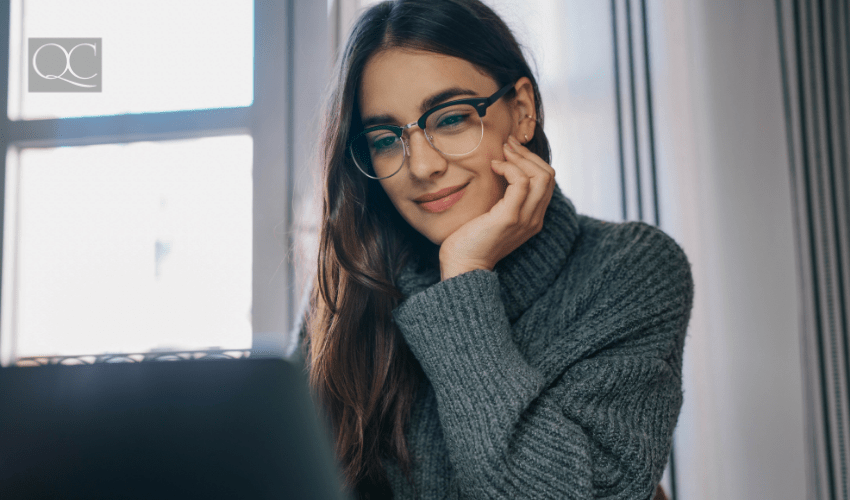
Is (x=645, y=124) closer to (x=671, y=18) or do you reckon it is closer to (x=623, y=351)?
(x=671, y=18)

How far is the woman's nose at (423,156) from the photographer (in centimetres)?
92

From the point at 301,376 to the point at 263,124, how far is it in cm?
160

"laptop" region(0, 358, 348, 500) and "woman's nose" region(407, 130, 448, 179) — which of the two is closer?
"laptop" region(0, 358, 348, 500)

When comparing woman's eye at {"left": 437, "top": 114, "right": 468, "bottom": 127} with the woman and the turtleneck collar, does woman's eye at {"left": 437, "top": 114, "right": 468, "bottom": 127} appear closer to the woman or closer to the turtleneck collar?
the woman

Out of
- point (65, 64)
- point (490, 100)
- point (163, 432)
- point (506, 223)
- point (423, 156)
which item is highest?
point (65, 64)

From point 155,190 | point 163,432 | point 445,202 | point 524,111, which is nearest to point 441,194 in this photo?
point 445,202

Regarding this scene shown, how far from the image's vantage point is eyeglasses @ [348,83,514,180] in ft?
3.01

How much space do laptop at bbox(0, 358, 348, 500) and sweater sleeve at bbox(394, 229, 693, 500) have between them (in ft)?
1.95

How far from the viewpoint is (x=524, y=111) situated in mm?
1061

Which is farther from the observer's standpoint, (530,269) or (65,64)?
(65,64)

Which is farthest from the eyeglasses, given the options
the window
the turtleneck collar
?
the window

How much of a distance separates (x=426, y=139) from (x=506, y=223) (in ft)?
0.64

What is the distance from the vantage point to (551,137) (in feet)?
5.58

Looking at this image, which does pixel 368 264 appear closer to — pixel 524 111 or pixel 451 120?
pixel 451 120
